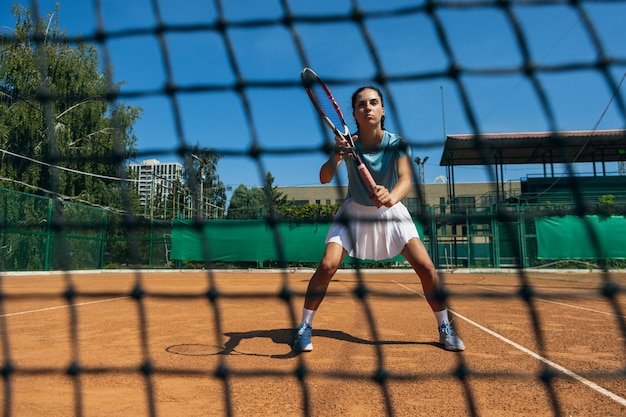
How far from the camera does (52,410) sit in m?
1.76

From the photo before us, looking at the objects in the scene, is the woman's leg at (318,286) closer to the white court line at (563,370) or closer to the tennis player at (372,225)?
the tennis player at (372,225)

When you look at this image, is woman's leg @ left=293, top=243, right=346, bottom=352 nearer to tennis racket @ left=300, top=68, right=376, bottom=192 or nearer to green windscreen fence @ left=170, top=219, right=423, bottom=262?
tennis racket @ left=300, top=68, right=376, bottom=192

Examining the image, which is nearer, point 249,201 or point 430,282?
point 430,282

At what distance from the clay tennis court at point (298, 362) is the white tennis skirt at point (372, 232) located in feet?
1.02

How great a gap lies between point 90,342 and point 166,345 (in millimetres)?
504

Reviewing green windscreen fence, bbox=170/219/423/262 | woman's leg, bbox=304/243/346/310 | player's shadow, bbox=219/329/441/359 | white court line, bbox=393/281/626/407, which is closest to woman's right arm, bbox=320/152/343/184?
woman's leg, bbox=304/243/346/310

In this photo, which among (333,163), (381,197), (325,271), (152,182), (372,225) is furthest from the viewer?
(152,182)

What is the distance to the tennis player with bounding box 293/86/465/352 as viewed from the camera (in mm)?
2547

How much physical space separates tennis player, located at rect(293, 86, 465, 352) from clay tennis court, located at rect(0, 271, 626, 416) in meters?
0.15

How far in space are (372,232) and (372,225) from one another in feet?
0.15

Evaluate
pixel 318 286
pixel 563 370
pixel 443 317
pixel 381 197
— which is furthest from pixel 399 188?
pixel 563 370

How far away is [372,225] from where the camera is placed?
2.74 meters

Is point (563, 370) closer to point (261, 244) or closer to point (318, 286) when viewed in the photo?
point (318, 286)

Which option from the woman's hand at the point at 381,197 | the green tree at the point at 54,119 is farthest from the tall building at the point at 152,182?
the woman's hand at the point at 381,197
